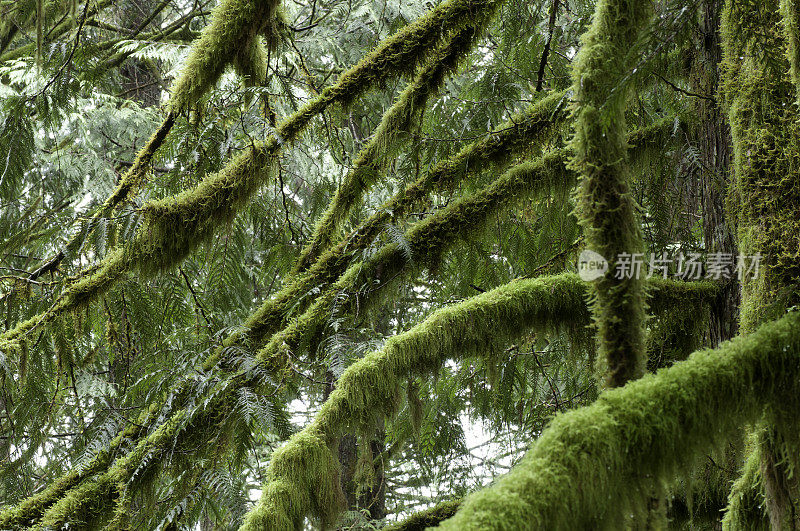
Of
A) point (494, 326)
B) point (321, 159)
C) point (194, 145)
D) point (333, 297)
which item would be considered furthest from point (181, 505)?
point (321, 159)

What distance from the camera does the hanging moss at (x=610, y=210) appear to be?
1.46m

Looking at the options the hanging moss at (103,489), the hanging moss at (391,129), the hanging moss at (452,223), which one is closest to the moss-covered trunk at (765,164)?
the hanging moss at (452,223)

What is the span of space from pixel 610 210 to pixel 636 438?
0.50 meters

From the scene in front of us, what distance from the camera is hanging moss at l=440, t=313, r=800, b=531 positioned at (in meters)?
1.13

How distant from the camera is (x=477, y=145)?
301cm

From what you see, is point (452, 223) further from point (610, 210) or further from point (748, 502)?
point (748, 502)

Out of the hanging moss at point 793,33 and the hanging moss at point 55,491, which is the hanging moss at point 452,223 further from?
the hanging moss at point 793,33

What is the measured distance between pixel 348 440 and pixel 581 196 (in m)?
6.11

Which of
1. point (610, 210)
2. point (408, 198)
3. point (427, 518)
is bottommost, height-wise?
point (427, 518)

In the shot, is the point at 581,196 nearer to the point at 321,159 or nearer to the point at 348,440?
the point at 321,159

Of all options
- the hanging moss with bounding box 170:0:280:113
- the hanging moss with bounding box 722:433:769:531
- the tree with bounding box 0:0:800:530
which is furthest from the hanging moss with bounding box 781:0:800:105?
the hanging moss with bounding box 170:0:280:113

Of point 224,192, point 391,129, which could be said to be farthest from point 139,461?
point 391,129

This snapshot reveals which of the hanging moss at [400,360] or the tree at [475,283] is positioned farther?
the hanging moss at [400,360]

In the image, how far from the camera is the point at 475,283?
3.38m
